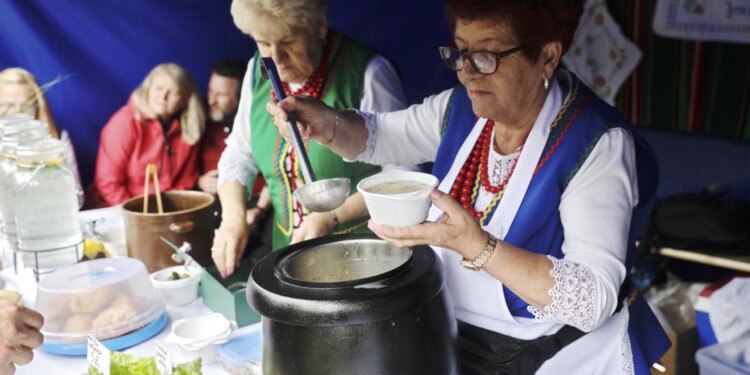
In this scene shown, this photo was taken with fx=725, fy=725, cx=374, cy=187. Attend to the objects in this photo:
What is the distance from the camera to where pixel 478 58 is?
167 centimetres

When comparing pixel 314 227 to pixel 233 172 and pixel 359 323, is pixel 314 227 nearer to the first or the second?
pixel 233 172

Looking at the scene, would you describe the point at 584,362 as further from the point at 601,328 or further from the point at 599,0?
the point at 599,0

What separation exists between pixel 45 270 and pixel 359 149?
122 centimetres

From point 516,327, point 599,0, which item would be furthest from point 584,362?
point 599,0

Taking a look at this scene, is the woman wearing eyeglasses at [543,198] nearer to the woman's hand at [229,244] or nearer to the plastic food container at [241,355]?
the plastic food container at [241,355]

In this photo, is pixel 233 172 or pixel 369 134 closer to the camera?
pixel 369 134

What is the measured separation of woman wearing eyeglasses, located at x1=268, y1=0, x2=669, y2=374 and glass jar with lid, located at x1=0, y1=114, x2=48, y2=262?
1.09 meters

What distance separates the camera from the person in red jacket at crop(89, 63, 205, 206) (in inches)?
105

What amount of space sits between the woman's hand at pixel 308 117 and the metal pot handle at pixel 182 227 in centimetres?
51


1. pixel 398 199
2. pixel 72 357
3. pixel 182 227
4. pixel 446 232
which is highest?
pixel 398 199

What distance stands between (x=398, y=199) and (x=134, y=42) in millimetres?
1573

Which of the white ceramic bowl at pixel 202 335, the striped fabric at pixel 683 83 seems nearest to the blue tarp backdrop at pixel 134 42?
the white ceramic bowl at pixel 202 335

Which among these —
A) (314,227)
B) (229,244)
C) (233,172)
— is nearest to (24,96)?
(233,172)

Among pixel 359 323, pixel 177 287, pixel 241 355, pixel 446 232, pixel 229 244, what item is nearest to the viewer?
pixel 359 323
